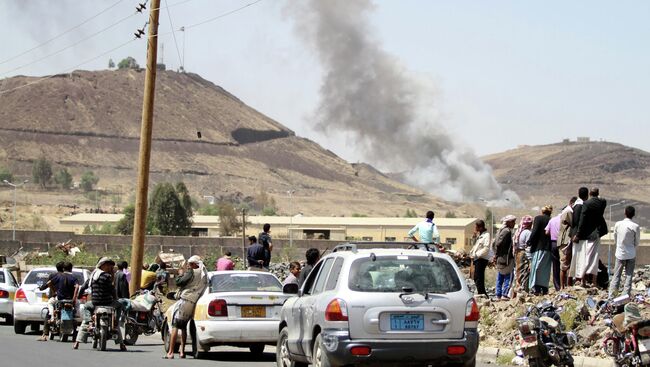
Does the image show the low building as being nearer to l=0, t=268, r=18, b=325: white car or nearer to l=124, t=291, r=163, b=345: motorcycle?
l=0, t=268, r=18, b=325: white car

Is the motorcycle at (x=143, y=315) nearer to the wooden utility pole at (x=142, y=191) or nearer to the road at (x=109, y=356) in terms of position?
the road at (x=109, y=356)

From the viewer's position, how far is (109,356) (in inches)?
847

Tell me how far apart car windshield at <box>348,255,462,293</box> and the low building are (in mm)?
107501

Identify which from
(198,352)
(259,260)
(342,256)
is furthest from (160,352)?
(342,256)

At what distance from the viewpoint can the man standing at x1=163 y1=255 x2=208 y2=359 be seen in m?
21.3

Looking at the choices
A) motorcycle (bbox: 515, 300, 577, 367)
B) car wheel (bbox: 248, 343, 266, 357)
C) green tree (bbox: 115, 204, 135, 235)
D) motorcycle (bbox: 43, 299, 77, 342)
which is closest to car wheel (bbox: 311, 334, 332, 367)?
motorcycle (bbox: 515, 300, 577, 367)

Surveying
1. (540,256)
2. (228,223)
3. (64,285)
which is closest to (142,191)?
(64,285)

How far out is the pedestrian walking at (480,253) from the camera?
2445cm

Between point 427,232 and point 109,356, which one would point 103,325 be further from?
point 427,232

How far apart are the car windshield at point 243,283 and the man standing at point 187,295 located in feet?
0.78

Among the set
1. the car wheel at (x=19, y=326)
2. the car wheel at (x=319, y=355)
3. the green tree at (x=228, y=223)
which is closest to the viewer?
the car wheel at (x=319, y=355)

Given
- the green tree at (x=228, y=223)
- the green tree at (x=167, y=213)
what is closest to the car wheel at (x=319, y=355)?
the green tree at (x=228, y=223)

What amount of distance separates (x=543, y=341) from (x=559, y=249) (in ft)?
25.1

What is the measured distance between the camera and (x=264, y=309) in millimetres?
20859
